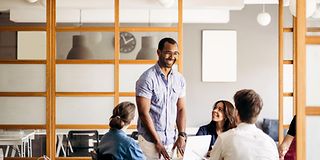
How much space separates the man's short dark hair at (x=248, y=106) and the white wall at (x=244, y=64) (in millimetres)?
7054

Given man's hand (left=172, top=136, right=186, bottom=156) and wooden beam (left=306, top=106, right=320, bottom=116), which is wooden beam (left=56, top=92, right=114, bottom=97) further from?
wooden beam (left=306, top=106, right=320, bottom=116)

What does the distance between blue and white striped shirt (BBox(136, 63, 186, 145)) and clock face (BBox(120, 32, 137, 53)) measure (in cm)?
209

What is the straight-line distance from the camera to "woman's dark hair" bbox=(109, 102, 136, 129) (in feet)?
11.7

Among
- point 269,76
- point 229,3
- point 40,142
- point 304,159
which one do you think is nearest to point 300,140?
point 304,159

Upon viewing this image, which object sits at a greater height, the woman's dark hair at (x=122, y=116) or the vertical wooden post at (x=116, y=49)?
the vertical wooden post at (x=116, y=49)

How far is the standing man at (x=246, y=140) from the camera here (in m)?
2.66

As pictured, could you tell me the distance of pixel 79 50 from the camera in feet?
19.8

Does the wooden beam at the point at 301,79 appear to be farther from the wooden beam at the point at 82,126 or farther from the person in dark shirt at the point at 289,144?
the wooden beam at the point at 82,126

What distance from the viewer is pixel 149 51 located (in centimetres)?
615

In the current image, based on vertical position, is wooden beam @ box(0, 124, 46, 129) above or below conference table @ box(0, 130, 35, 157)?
above

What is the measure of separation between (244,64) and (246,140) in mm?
7192

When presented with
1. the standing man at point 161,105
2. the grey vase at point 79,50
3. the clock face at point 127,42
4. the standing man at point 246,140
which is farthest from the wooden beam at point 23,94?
the standing man at point 246,140

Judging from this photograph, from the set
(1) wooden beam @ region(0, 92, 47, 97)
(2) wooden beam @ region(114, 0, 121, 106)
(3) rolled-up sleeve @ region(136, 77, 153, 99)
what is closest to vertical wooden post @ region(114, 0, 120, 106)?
(2) wooden beam @ region(114, 0, 121, 106)

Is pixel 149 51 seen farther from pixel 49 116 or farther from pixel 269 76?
pixel 269 76
